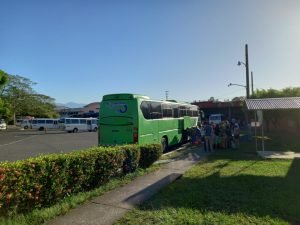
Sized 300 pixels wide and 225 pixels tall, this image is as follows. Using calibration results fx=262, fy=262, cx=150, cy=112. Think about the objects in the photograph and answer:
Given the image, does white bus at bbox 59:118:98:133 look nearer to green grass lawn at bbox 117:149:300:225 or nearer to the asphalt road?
the asphalt road

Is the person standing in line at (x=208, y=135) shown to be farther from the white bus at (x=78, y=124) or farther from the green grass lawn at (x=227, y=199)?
the white bus at (x=78, y=124)

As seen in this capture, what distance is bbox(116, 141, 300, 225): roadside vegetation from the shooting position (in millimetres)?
4938

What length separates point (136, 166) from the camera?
8.96 metres

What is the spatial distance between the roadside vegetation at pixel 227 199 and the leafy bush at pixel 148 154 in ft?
5.41

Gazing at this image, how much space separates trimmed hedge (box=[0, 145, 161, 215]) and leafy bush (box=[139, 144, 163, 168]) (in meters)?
1.58

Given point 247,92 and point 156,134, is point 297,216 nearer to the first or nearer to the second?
point 156,134

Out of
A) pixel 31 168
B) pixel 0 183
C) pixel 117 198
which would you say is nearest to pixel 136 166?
pixel 117 198

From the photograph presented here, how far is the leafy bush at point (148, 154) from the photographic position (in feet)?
31.3

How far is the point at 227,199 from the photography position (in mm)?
6035

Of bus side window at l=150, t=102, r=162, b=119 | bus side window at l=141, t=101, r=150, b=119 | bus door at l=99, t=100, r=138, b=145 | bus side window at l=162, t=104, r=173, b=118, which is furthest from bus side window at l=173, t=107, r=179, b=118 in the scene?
bus door at l=99, t=100, r=138, b=145

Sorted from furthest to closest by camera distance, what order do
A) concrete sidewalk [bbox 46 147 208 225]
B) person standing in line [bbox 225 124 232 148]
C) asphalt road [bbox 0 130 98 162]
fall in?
person standing in line [bbox 225 124 232 148], asphalt road [bbox 0 130 98 162], concrete sidewalk [bbox 46 147 208 225]

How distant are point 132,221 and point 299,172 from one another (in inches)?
262

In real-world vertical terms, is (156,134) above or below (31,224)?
above

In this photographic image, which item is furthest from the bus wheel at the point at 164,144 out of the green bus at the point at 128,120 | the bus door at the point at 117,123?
the bus door at the point at 117,123
